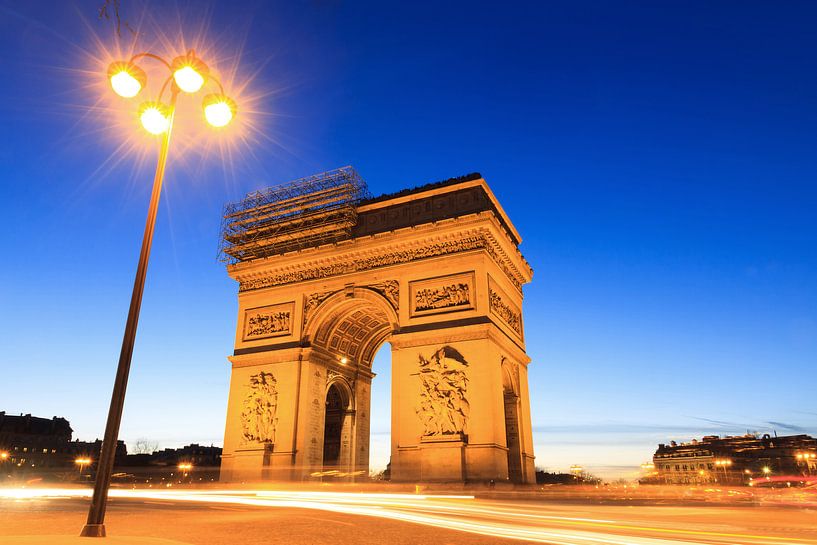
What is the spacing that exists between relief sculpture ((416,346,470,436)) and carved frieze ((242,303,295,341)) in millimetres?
7321

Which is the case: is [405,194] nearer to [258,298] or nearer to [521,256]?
[521,256]

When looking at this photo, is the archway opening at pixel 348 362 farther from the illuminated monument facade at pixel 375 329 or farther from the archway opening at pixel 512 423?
the archway opening at pixel 512 423

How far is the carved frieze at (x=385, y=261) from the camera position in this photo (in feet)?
73.7

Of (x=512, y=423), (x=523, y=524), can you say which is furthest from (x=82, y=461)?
(x=523, y=524)

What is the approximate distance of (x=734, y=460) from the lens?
92438mm

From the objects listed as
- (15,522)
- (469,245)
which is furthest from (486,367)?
(15,522)

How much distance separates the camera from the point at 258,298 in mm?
26375

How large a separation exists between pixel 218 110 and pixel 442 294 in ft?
49.4

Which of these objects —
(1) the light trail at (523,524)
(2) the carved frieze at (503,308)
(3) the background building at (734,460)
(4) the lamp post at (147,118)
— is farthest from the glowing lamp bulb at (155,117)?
(3) the background building at (734,460)

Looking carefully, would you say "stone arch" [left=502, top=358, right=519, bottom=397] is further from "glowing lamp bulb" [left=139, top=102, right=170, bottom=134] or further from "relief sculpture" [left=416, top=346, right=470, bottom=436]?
"glowing lamp bulb" [left=139, top=102, right=170, bottom=134]

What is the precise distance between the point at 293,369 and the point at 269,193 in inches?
390

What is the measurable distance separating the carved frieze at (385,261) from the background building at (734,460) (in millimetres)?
75085

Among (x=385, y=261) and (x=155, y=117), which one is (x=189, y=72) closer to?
(x=155, y=117)

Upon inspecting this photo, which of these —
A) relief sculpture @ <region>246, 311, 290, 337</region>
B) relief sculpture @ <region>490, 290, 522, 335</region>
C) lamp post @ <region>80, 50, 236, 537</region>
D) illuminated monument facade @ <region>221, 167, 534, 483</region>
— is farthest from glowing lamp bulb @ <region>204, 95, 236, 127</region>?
relief sculpture @ <region>246, 311, 290, 337</region>
